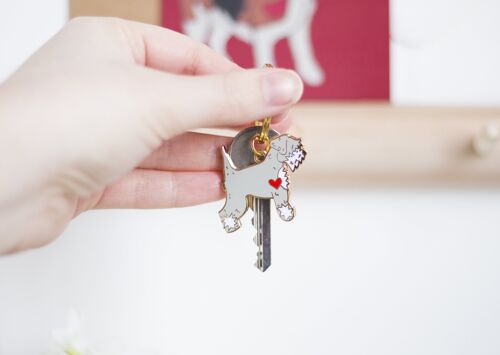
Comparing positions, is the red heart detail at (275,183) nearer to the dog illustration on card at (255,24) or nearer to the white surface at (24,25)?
the dog illustration on card at (255,24)

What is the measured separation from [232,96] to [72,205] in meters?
0.22

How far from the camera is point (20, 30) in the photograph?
2.83 ft

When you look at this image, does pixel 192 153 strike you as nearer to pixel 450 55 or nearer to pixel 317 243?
pixel 317 243

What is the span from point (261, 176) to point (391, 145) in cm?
26

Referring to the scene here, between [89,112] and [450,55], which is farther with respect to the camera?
[450,55]

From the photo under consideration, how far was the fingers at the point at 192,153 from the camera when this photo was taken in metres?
0.73

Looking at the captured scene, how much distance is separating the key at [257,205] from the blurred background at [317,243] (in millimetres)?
195

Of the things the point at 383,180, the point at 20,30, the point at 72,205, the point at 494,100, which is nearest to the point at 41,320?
the point at 72,205

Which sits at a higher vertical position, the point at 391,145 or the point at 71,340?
the point at 391,145

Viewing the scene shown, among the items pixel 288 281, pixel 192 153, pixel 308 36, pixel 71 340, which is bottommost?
pixel 71 340

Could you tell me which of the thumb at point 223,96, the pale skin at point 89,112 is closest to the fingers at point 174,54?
the pale skin at point 89,112

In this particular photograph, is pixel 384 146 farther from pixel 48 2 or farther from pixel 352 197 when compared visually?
pixel 48 2

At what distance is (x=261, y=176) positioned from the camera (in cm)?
64

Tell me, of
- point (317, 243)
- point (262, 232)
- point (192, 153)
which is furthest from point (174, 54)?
point (317, 243)
